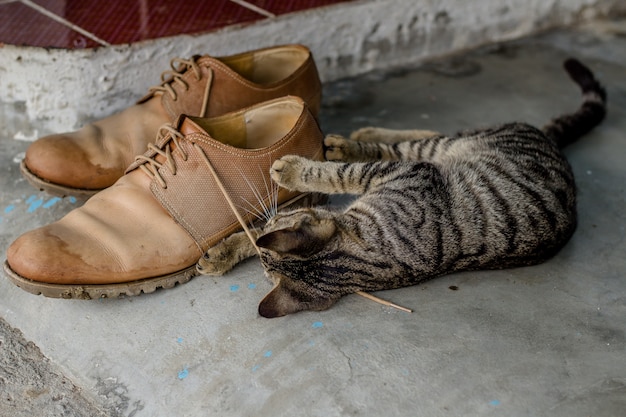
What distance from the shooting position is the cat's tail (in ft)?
11.0

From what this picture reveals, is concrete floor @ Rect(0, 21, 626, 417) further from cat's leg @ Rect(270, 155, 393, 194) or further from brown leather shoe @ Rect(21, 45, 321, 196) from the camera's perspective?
cat's leg @ Rect(270, 155, 393, 194)

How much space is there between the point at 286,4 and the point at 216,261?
5.89 ft

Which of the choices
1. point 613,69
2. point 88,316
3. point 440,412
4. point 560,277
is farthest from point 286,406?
point 613,69

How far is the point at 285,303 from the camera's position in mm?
2289

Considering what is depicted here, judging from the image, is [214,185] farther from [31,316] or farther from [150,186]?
[31,316]

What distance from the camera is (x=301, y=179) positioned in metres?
2.58

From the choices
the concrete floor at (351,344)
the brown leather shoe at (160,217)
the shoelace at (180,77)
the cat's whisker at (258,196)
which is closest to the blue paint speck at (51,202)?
the concrete floor at (351,344)

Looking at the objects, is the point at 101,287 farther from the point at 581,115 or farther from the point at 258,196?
the point at 581,115

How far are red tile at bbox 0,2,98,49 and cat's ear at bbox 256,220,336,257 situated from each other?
60.0 inches

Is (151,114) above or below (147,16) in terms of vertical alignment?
below

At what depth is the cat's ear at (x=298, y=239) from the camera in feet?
7.21

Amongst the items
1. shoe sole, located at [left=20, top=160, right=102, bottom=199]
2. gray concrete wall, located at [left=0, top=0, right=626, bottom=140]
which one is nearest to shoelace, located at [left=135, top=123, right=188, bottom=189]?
shoe sole, located at [left=20, top=160, right=102, bottom=199]

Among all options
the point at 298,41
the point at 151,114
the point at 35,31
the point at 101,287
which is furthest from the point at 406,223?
the point at 35,31

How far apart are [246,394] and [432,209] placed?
3.10 feet
